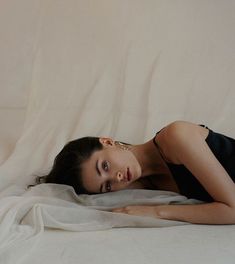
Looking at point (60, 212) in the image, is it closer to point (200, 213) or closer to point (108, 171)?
point (108, 171)

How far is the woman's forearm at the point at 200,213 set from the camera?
4.00ft

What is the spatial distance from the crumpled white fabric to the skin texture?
1.6 inches

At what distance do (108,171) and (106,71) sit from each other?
0.75 metres

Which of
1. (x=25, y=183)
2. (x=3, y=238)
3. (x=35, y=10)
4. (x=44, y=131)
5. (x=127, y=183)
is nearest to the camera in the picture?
(x=3, y=238)

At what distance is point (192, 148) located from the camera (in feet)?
4.07

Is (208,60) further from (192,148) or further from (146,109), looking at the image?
(192,148)

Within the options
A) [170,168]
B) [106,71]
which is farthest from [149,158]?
[106,71]

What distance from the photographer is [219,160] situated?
133 cm

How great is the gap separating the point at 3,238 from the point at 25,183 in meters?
0.43

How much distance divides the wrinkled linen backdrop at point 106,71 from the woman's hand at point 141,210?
419 mm

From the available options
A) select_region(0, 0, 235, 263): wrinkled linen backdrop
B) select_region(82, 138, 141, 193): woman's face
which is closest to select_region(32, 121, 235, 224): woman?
select_region(82, 138, 141, 193): woman's face

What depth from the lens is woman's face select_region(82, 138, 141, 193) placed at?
131 cm

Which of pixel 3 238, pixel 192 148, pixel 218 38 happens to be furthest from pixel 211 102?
pixel 3 238

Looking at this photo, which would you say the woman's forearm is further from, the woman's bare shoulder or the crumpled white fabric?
the woman's bare shoulder
